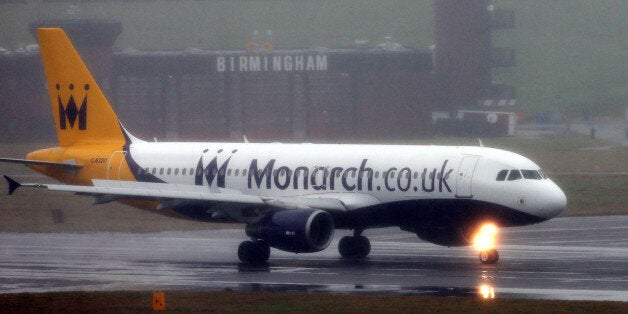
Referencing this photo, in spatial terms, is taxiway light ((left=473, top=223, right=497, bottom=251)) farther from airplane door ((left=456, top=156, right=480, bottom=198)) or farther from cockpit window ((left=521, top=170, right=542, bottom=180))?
cockpit window ((left=521, top=170, right=542, bottom=180))

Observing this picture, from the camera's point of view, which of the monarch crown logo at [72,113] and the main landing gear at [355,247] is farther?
the monarch crown logo at [72,113]

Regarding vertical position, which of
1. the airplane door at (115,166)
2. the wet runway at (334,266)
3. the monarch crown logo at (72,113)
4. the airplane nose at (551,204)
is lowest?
the wet runway at (334,266)

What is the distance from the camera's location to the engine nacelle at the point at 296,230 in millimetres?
38188

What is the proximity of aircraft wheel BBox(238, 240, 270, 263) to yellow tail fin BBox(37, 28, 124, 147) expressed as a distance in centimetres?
941

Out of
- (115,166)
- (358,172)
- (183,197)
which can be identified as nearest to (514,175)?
(358,172)

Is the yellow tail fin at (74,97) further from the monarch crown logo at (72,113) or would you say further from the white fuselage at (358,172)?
the white fuselage at (358,172)

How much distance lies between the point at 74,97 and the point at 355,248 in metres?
13.1

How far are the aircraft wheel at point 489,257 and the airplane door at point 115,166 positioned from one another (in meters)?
14.1

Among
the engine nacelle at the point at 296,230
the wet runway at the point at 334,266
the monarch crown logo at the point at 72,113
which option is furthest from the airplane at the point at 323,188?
the monarch crown logo at the point at 72,113

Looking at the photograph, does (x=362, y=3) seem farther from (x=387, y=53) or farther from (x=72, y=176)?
(x=72, y=176)

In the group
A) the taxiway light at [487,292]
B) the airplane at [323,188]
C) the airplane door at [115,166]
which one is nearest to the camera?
the taxiway light at [487,292]

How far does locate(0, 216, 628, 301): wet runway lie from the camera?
32.6 meters

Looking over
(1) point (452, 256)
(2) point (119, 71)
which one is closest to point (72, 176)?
(1) point (452, 256)

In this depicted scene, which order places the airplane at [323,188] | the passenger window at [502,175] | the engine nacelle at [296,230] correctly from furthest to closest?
the passenger window at [502,175] < the airplane at [323,188] < the engine nacelle at [296,230]
